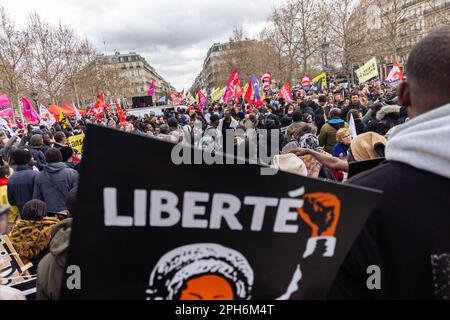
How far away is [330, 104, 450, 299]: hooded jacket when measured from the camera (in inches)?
39.5

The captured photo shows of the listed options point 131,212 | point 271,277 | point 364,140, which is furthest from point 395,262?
point 364,140

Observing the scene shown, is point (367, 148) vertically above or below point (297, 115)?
below

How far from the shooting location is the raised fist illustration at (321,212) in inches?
38.0

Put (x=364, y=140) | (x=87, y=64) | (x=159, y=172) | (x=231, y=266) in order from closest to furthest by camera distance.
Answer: (x=159, y=172), (x=231, y=266), (x=364, y=140), (x=87, y=64)

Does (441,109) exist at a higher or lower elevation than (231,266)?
higher

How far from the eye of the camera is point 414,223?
1002 mm

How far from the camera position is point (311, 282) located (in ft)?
3.35

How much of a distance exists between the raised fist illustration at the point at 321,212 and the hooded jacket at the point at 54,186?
439 centimetres

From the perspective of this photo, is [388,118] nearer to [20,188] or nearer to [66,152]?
[66,152]

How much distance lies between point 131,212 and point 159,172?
14 cm

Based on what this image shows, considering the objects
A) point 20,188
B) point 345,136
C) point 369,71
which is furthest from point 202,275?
point 369,71

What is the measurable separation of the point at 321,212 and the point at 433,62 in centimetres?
62

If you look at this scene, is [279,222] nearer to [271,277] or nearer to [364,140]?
[271,277]

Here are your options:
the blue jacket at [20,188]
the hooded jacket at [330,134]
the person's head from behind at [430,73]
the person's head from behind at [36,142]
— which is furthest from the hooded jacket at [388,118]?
the person's head from behind at [36,142]
